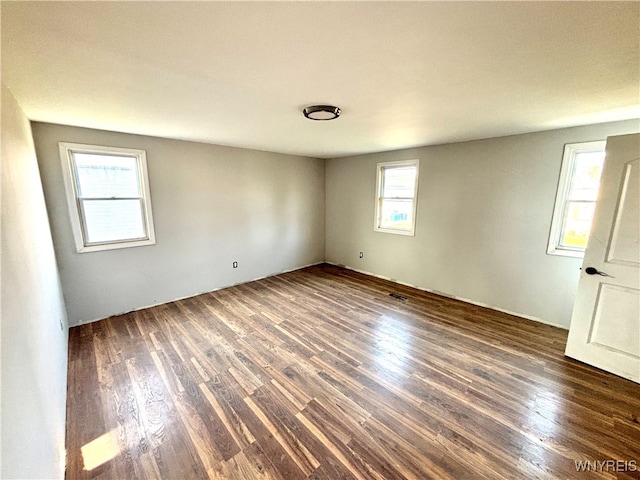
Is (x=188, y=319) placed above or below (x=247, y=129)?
below

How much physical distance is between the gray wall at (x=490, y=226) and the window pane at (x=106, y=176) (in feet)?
12.0

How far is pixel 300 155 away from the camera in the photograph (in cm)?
487

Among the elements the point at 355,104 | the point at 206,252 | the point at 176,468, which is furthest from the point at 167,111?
the point at 176,468

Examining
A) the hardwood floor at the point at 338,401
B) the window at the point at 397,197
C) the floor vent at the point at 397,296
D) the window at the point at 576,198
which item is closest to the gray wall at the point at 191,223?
the hardwood floor at the point at 338,401

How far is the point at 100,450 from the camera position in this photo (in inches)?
60.3

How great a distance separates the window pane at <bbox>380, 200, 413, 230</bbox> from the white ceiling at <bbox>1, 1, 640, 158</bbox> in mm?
1924

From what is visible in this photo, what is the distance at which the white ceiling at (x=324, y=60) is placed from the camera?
100 centimetres

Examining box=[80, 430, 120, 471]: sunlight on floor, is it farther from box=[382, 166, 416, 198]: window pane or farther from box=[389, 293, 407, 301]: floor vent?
box=[382, 166, 416, 198]: window pane

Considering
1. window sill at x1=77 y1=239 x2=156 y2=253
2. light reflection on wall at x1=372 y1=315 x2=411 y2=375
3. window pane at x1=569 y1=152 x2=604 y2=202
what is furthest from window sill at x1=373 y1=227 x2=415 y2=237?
window sill at x1=77 y1=239 x2=156 y2=253

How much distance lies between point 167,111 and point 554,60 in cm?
278

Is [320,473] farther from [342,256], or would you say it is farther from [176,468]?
[342,256]

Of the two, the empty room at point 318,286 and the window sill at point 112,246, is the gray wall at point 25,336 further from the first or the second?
the window sill at point 112,246

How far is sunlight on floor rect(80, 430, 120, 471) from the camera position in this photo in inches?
57.5

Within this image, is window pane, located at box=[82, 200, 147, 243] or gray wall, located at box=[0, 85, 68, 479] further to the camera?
window pane, located at box=[82, 200, 147, 243]
